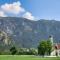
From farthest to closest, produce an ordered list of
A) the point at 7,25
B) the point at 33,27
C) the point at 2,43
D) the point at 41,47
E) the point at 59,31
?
the point at 7,25 → the point at 33,27 → the point at 59,31 → the point at 2,43 → the point at 41,47

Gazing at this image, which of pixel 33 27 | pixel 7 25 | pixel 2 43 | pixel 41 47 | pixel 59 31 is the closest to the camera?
pixel 41 47

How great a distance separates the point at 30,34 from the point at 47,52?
1105cm

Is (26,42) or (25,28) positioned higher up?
(25,28)

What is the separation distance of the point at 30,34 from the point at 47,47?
1104 centimetres

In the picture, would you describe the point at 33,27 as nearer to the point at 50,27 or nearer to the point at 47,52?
the point at 50,27

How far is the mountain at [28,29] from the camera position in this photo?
78.0ft

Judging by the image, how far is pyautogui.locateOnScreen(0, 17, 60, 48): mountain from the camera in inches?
936

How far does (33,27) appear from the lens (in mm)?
28359

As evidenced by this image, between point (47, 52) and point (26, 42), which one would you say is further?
point (26, 42)

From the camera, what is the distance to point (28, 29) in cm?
2947

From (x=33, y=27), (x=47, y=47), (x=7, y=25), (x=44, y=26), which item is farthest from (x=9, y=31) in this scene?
(x=47, y=47)

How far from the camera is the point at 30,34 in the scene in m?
26.4

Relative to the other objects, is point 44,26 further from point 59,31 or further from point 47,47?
point 47,47

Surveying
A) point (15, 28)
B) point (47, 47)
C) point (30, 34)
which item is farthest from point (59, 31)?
point (47, 47)
